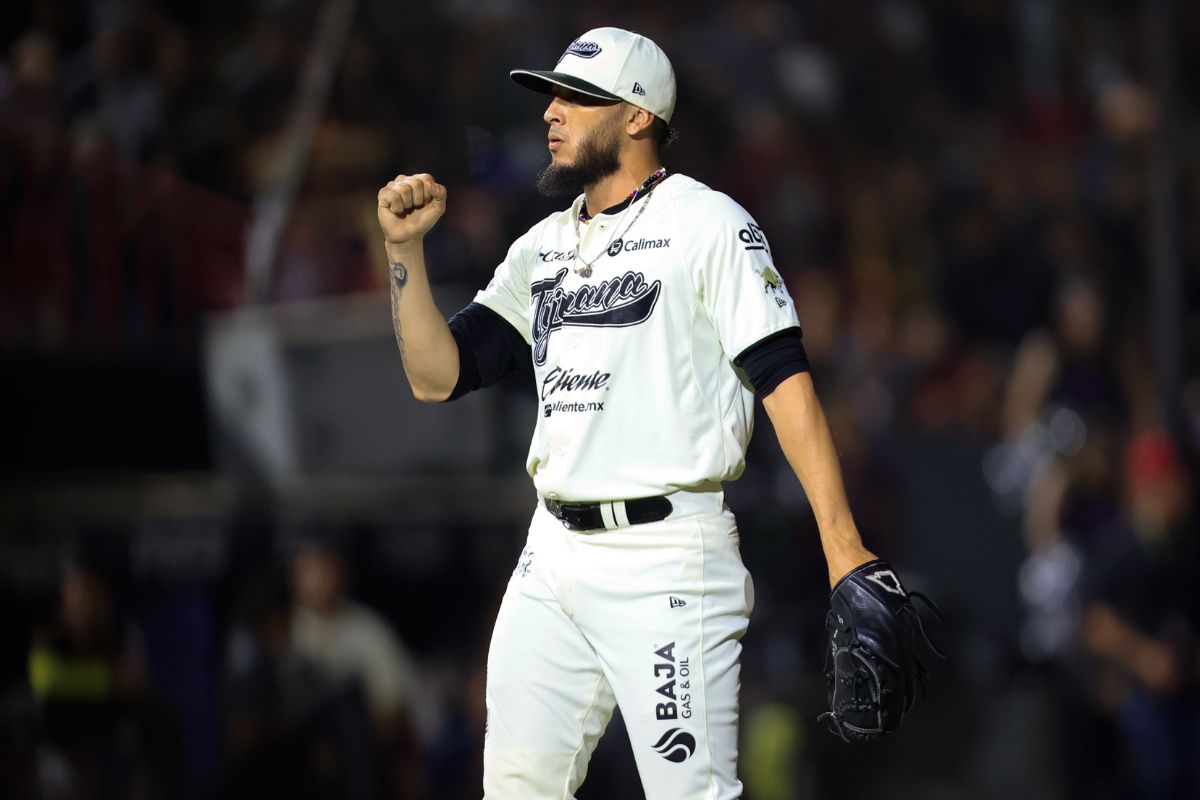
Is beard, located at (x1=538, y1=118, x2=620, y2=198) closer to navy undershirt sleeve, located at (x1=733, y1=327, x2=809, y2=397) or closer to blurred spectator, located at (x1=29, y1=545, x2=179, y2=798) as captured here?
navy undershirt sleeve, located at (x1=733, y1=327, x2=809, y2=397)

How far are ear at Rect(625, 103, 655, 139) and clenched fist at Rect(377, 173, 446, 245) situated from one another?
47 centimetres

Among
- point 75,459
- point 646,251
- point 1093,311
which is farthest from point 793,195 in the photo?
point 646,251

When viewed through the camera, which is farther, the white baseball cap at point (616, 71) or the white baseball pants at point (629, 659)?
the white baseball cap at point (616, 71)

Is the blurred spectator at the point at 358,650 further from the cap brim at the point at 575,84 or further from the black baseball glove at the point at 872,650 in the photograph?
the black baseball glove at the point at 872,650

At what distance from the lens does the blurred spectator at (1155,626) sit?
8.39 m

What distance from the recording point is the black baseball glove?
3602 millimetres

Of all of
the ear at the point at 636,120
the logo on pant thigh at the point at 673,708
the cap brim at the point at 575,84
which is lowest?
the logo on pant thigh at the point at 673,708

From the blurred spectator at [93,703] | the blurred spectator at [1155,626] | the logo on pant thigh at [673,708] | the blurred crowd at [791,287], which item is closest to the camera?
the logo on pant thigh at [673,708]

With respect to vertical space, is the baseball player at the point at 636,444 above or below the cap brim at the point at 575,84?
below

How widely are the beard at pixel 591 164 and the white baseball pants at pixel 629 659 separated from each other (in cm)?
81

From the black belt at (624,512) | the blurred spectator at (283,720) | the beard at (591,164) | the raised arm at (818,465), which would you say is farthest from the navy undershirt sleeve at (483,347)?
the blurred spectator at (283,720)

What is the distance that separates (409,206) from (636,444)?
2.56 feet

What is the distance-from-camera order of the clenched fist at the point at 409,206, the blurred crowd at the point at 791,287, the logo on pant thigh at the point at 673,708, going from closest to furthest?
→ the logo on pant thigh at the point at 673,708, the clenched fist at the point at 409,206, the blurred crowd at the point at 791,287

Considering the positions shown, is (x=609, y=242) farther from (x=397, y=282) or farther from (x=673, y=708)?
(x=673, y=708)
